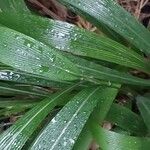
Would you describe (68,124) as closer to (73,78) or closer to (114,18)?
(73,78)

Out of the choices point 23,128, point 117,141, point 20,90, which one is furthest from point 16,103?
point 117,141

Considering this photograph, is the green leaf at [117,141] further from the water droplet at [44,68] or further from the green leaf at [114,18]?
the green leaf at [114,18]

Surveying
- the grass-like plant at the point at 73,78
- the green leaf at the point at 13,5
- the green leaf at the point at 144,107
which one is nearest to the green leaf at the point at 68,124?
the grass-like plant at the point at 73,78

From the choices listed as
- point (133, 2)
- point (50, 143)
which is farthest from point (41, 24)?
point (133, 2)

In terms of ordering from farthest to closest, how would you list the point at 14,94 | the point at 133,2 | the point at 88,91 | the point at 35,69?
the point at 133,2
the point at 14,94
the point at 88,91
the point at 35,69

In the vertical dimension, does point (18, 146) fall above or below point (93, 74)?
below

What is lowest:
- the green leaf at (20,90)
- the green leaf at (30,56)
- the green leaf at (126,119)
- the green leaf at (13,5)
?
the green leaf at (126,119)

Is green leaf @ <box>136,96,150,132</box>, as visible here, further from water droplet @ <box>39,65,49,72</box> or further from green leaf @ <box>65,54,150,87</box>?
water droplet @ <box>39,65,49,72</box>

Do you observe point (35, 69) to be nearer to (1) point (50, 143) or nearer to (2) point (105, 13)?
(1) point (50, 143)
